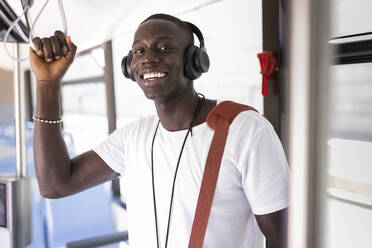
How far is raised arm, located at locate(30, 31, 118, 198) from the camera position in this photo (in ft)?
3.55

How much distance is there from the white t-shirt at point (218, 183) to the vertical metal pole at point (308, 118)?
629 millimetres

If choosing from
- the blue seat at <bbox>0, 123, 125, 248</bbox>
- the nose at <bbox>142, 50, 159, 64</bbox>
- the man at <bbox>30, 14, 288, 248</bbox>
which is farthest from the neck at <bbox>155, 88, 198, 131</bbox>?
the blue seat at <bbox>0, 123, 125, 248</bbox>

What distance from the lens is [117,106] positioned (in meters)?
2.95

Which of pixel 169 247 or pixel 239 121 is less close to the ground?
pixel 239 121

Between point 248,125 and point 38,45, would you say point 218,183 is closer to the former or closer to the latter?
point 248,125

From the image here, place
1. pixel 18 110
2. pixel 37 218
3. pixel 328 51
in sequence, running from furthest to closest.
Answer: pixel 37 218 → pixel 18 110 → pixel 328 51

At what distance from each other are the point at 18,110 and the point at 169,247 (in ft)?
3.57

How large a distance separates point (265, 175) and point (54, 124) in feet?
2.25

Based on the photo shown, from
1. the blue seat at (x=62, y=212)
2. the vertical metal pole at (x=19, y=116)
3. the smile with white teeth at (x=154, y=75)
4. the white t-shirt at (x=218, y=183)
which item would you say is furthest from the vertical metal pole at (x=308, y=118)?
the blue seat at (x=62, y=212)

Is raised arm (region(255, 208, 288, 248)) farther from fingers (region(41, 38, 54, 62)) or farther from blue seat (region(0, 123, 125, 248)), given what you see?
blue seat (region(0, 123, 125, 248))

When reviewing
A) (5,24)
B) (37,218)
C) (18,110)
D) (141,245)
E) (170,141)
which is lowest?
(37,218)

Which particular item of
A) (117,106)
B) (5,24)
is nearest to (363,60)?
(5,24)

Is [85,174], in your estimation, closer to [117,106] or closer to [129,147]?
[129,147]

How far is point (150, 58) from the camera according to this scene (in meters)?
1.02
